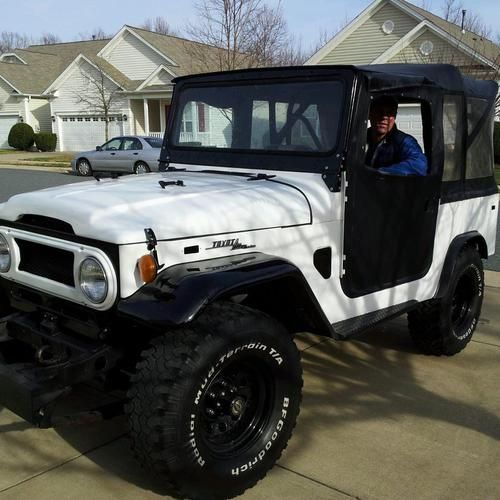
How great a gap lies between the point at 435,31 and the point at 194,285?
21345mm

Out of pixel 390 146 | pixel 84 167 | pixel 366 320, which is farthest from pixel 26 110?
pixel 366 320

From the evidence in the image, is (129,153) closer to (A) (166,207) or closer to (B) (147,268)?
(A) (166,207)

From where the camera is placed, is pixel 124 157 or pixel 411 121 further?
pixel 124 157

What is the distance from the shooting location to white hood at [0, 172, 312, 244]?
284 centimetres

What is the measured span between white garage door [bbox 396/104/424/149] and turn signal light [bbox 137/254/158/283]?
2.26 meters

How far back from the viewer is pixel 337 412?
381 centimetres

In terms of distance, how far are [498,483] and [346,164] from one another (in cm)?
184

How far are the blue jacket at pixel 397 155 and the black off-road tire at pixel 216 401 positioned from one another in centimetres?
153

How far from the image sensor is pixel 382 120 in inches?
158

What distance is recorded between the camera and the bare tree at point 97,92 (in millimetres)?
31906

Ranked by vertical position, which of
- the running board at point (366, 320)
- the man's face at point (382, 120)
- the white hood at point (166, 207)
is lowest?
the running board at point (366, 320)

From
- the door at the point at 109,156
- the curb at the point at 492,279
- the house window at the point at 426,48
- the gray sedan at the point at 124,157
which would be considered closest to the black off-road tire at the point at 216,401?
the curb at the point at 492,279

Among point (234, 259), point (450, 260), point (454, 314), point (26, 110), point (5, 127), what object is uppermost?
point (26, 110)

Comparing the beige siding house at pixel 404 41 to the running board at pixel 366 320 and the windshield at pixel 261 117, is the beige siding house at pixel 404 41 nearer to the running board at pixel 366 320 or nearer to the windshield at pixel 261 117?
the windshield at pixel 261 117
